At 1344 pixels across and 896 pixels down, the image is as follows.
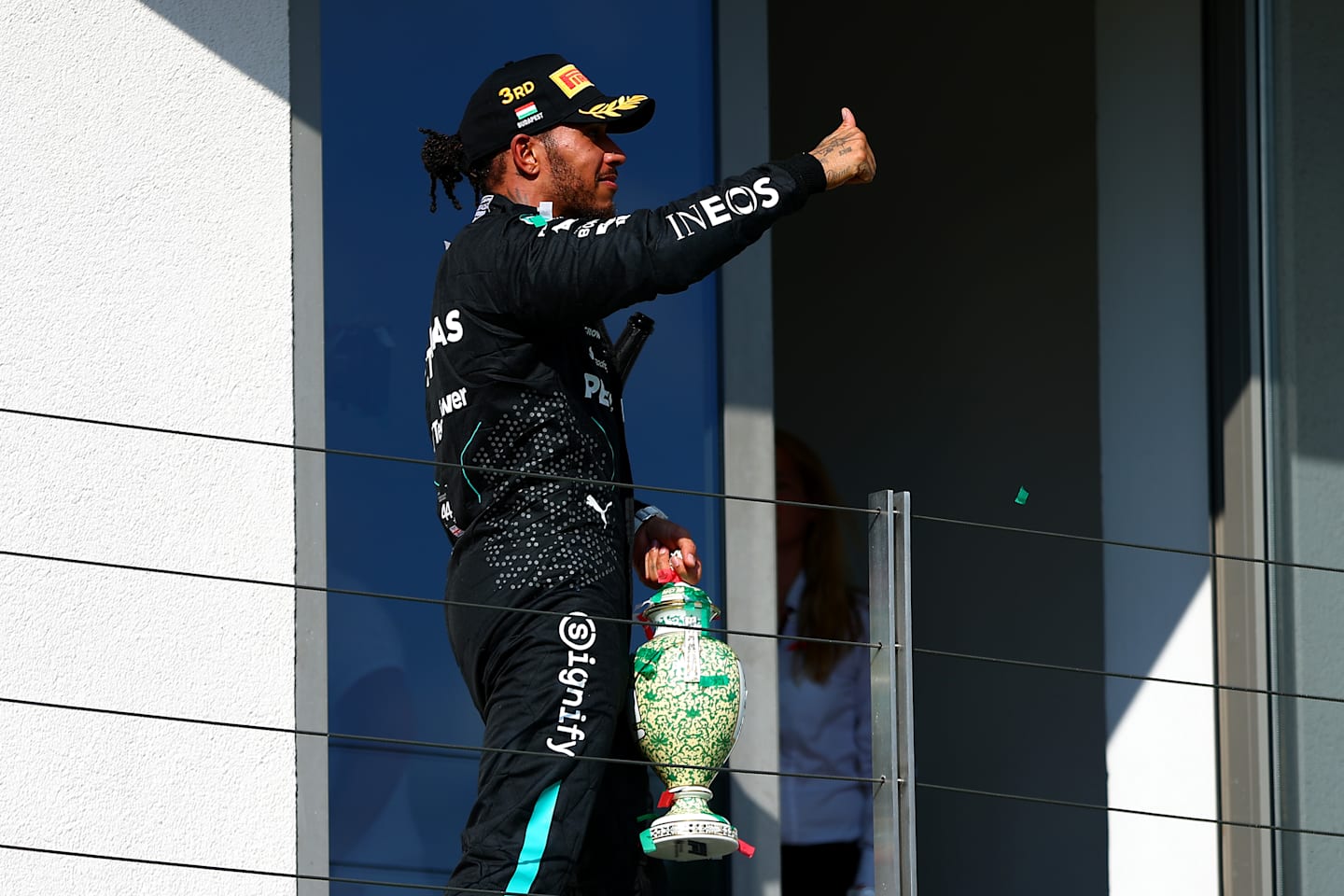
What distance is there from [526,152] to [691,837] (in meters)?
1.09

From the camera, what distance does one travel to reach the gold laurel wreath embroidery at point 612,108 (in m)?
3.31

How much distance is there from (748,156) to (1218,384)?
115 centimetres

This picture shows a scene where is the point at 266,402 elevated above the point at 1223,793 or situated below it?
above

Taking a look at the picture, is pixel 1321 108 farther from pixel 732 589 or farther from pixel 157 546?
pixel 157 546

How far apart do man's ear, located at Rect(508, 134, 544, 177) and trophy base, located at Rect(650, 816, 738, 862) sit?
3.36 feet

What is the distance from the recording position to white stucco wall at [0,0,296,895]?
3.31 metres

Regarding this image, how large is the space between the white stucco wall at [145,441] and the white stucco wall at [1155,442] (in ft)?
6.33

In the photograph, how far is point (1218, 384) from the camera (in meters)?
4.42

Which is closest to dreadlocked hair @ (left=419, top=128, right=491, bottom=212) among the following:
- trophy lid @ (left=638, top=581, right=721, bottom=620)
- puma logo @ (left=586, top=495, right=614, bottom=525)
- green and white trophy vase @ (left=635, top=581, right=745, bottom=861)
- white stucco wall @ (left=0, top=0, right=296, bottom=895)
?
white stucco wall @ (left=0, top=0, right=296, bottom=895)

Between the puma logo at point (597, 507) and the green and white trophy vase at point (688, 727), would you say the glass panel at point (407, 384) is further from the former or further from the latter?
the green and white trophy vase at point (688, 727)

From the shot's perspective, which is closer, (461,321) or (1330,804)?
(461,321)

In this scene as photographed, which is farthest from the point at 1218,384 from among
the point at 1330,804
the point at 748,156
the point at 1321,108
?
the point at 748,156

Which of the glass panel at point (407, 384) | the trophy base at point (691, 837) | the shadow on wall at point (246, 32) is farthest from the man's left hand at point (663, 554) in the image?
the shadow on wall at point (246, 32)

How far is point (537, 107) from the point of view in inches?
131
